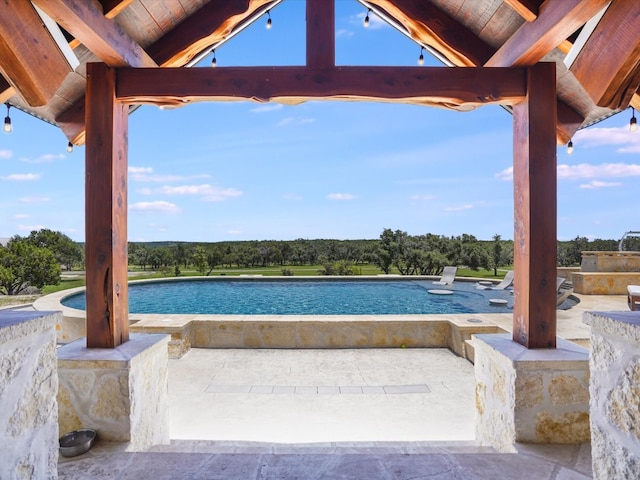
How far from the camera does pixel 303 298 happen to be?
439 inches

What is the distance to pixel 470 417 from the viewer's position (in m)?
3.62

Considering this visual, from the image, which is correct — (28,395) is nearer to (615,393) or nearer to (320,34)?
(615,393)

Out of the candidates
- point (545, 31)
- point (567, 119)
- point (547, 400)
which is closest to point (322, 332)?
point (547, 400)

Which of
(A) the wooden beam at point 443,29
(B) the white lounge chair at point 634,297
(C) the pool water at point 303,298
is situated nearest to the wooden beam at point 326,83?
(A) the wooden beam at point 443,29

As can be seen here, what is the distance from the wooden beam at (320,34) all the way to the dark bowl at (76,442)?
317 centimetres

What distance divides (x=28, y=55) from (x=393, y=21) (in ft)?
10.4

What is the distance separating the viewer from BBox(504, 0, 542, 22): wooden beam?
2590mm

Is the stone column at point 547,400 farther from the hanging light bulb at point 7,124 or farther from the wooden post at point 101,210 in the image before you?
the hanging light bulb at point 7,124

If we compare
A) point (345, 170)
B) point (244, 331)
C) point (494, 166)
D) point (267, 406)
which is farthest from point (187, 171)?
point (267, 406)

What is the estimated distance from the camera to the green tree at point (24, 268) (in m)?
13.6

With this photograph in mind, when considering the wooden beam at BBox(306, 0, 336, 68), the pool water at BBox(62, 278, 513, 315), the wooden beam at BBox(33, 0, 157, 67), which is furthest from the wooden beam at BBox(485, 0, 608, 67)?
the pool water at BBox(62, 278, 513, 315)

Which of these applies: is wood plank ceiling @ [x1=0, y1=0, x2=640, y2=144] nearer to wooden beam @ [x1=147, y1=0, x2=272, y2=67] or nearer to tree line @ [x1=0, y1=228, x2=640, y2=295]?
wooden beam @ [x1=147, y1=0, x2=272, y2=67]

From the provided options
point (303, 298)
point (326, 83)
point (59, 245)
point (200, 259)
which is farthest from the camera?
point (200, 259)

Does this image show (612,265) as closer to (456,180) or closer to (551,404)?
(551,404)
